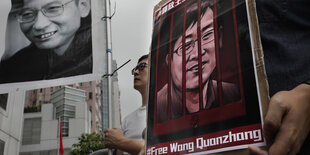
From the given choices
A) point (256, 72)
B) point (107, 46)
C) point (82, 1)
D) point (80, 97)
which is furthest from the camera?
point (80, 97)

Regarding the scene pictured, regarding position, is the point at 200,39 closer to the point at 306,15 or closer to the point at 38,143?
the point at 306,15

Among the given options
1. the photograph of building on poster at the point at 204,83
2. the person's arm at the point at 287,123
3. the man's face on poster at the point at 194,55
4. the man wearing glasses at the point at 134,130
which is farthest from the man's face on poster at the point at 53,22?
the person's arm at the point at 287,123

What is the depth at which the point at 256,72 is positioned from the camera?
40.7 inches

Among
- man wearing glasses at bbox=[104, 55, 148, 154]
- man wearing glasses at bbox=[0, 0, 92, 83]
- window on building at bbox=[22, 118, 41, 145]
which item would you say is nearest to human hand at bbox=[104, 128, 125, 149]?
man wearing glasses at bbox=[104, 55, 148, 154]

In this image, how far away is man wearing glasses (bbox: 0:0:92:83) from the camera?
3.00m

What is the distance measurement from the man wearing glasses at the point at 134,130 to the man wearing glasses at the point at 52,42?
48 cm

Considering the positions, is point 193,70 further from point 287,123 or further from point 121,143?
point 121,143

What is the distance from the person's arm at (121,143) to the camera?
2.30 m

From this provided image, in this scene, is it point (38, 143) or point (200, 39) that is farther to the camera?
point (38, 143)

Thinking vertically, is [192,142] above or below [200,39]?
below

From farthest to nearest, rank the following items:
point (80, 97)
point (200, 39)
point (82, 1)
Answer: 1. point (80, 97)
2. point (82, 1)
3. point (200, 39)

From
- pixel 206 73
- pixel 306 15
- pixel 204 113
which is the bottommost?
pixel 204 113

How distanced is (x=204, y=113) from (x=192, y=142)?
11cm

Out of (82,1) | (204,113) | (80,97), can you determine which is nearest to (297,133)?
(204,113)
